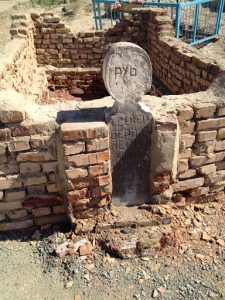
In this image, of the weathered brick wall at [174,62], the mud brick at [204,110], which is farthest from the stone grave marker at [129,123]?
the weathered brick wall at [174,62]

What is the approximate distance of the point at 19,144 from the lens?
Result: 3.09 meters

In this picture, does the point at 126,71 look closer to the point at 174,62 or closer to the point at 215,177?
the point at 215,177

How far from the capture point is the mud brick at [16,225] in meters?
3.55

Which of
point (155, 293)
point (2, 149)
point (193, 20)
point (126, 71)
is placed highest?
point (126, 71)

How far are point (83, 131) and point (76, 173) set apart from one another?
0.45 metres

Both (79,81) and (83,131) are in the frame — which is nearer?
(83,131)

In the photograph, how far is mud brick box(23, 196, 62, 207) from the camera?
3.44 m

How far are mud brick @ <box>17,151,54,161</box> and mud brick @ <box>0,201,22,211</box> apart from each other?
557 mm

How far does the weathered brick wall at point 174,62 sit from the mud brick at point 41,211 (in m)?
2.70

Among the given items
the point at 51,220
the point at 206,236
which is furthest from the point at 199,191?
the point at 51,220

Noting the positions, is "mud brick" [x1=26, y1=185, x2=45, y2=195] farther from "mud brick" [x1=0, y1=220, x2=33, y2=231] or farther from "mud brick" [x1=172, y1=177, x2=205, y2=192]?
"mud brick" [x1=172, y1=177, x2=205, y2=192]

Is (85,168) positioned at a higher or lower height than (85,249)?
higher

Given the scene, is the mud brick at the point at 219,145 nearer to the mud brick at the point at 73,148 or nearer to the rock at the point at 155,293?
the mud brick at the point at 73,148

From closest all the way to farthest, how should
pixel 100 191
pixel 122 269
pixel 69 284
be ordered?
pixel 69 284 < pixel 122 269 < pixel 100 191
